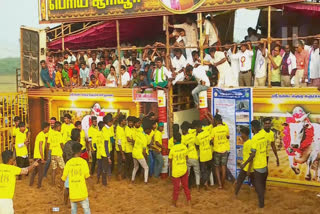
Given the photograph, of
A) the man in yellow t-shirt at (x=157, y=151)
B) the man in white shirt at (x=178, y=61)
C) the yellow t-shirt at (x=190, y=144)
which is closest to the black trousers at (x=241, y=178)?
the yellow t-shirt at (x=190, y=144)

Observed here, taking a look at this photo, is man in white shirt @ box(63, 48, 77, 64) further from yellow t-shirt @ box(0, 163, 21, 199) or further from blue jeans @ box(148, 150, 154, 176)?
yellow t-shirt @ box(0, 163, 21, 199)

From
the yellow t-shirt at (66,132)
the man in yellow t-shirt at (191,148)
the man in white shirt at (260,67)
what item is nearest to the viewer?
the man in yellow t-shirt at (191,148)

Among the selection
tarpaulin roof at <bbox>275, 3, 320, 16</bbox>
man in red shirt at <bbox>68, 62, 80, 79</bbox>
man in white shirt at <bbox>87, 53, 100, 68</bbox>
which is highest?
tarpaulin roof at <bbox>275, 3, 320, 16</bbox>

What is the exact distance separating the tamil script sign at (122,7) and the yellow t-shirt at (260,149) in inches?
159

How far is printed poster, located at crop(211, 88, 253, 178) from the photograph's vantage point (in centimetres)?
1077

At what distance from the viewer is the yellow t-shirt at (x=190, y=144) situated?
9617 mm

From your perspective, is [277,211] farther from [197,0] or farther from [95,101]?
[95,101]

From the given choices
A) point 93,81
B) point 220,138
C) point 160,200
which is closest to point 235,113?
point 220,138

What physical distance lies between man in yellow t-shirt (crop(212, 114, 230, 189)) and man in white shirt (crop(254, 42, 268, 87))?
65.4 inches

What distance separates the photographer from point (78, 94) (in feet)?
45.0

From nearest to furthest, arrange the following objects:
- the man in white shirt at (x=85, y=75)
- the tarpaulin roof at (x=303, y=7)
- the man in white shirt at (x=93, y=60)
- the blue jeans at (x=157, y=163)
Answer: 1. the tarpaulin roof at (x=303, y=7)
2. the blue jeans at (x=157, y=163)
3. the man in white shirt at (x=85, y=75)
4. the man in white shirt at (x=93, y=60)

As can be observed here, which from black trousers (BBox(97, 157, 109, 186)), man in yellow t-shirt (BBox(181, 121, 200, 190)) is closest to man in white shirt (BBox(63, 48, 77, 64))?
black trousers (BBox(97, 157, 109, 186))

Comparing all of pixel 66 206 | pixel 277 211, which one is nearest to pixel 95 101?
pixel 66 206

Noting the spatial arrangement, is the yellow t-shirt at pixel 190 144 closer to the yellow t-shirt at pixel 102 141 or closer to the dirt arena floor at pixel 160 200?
the dirt arena floor at pixel 160 200
